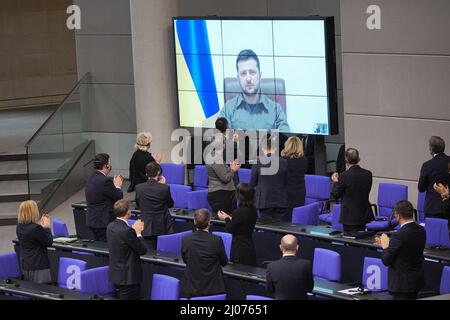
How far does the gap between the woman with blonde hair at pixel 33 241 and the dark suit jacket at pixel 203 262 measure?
1943 millimetres

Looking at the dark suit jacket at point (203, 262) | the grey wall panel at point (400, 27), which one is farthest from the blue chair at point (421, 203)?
the dark suit jacket at point (203, 262)

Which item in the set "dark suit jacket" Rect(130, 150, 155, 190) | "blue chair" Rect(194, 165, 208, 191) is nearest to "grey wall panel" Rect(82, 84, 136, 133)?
"blue chair" Rect(194, 165, 208, 191)

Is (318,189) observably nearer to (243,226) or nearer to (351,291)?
(243,226)

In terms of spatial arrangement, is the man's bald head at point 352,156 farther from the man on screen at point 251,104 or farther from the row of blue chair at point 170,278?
the man on screen at point 251,104

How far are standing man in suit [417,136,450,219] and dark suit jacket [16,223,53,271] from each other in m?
Answer: 4.94

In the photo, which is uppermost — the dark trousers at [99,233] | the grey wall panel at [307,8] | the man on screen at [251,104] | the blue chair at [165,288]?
the grey wall panel at [307,8]

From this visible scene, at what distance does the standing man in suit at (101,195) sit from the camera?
12781mm

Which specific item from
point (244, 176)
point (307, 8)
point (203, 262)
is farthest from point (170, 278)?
point (307, 8)

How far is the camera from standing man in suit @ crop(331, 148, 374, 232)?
40.0 ft

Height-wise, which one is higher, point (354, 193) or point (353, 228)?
point (354, 193)

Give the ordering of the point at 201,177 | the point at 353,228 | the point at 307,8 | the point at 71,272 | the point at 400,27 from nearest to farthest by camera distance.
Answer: the point at 71,272 < the point at 353,228 < the point at 400,27 < the point at 201,177 < the point at 307,8

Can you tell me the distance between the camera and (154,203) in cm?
1248

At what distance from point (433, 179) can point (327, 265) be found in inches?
109
